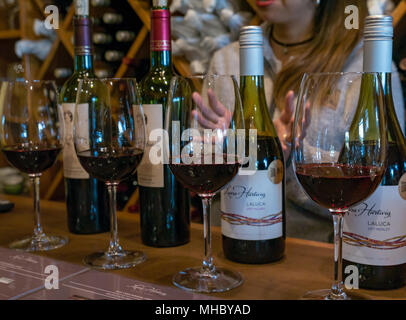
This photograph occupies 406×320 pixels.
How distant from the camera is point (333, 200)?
0.55 meters

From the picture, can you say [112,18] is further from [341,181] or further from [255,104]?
[341,181]

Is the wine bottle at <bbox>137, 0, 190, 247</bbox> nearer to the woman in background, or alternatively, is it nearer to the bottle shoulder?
the bottle shoulder

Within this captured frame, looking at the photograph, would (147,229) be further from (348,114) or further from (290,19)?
(290,19)

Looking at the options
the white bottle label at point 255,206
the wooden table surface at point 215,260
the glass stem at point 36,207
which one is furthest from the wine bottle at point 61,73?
the white bottle label at point 255,206

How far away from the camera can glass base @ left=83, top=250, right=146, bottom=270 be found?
2.38 feet

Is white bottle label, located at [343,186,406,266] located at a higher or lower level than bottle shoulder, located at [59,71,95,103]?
lower

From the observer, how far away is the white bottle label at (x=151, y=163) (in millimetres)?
812

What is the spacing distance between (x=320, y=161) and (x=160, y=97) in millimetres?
368

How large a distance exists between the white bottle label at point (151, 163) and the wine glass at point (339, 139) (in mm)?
321

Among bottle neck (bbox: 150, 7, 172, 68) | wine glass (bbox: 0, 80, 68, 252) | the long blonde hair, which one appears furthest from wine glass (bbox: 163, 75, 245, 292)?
the long blonde hair

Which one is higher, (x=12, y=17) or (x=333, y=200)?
(x=12, y=17)

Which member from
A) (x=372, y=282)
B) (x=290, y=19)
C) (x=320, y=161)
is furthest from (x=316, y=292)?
(x=290, y=19)

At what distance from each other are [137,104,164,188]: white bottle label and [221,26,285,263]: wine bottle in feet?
0.50

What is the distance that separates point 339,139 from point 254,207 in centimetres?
22
